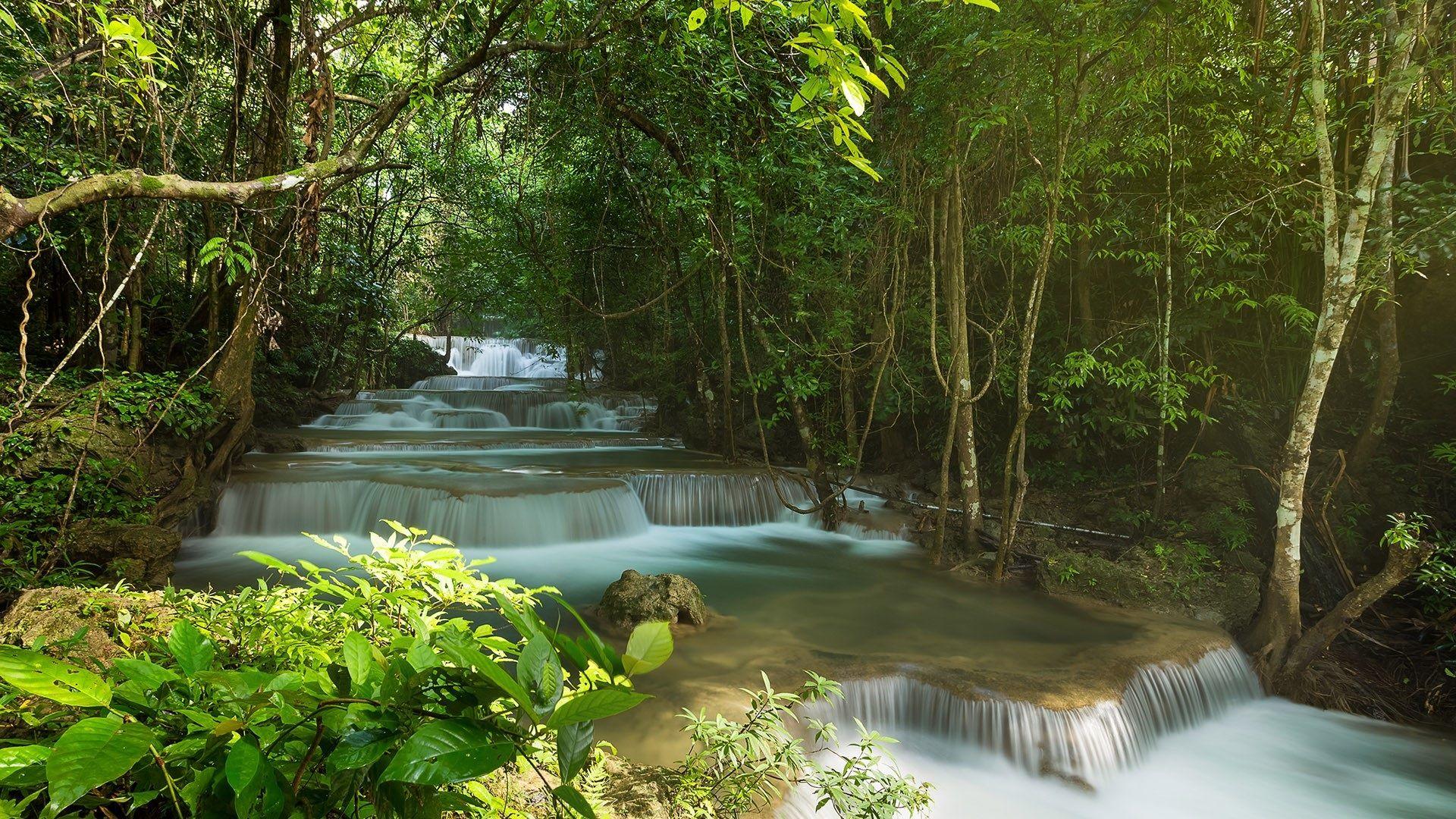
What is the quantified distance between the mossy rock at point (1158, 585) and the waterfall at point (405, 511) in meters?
4.97

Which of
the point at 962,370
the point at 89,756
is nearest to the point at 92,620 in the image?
the point at 89,756

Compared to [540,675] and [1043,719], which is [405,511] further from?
[540,675]

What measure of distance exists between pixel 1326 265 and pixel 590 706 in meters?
5.67

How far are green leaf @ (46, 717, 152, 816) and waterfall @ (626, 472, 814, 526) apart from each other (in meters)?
7.65

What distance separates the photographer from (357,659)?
1014 mm

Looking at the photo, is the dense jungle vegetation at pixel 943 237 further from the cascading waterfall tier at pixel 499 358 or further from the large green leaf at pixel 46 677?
the cascading waterfall tier at pixel 499 358

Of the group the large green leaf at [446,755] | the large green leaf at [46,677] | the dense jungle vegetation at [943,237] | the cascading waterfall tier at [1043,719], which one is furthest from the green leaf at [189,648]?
the cascading waterfall tier at [1043,719]

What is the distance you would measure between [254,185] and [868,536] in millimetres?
6793

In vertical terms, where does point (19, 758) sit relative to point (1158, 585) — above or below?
above

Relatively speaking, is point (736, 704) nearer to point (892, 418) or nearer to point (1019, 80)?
point (1019, 80)

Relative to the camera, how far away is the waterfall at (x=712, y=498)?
8492mm

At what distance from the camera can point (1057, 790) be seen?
3.75 m

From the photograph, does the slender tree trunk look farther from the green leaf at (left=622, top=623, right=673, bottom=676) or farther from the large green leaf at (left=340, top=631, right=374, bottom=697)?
the large green leaf at (left=340, top=631, right=374, bottom=697)

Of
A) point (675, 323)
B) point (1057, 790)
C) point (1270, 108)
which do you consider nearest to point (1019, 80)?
point (1270, 108)
